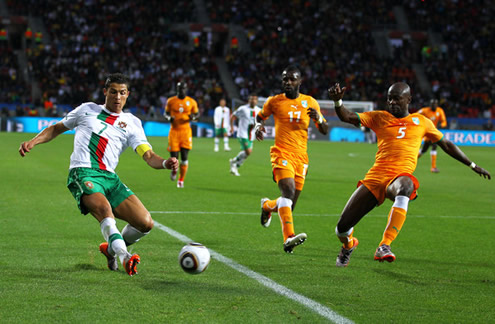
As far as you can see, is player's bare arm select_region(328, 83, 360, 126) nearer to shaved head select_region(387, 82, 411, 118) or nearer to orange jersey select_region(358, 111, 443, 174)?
orange jersey select_region(358, 111, 443, 174)

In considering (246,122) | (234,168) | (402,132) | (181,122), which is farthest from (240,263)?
(246,122)

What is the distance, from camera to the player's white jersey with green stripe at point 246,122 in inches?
794

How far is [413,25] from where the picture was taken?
52562mm

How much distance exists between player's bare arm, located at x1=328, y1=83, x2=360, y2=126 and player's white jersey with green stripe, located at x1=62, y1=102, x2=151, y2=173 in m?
2.03

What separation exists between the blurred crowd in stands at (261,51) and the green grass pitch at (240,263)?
29.9 metres

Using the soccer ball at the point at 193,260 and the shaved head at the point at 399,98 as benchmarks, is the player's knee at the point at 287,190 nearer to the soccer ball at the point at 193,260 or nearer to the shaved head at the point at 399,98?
the shaved head at the point at 399,98

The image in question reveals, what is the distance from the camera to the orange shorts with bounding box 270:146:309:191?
878 cm

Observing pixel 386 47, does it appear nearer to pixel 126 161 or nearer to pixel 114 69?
pixel 114 69

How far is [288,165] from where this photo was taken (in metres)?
8.82

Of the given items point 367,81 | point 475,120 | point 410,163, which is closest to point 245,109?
point 410,163

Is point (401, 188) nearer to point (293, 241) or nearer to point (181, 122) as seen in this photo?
point (293, 241)

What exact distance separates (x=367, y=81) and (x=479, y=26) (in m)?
10.4

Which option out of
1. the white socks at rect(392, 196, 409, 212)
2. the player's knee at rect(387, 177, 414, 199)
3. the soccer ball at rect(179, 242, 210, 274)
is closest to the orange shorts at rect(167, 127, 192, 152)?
the player's knee at rect(387, 177, 414, 199)

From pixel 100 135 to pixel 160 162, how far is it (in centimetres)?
78
